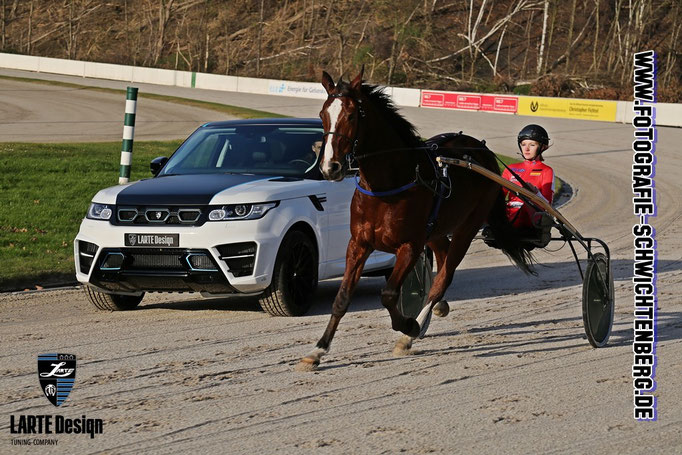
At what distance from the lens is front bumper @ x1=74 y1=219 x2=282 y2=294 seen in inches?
344

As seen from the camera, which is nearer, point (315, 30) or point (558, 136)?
point (558, 136)

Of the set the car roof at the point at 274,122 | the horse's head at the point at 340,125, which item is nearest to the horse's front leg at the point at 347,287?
the horse's head at the point at 340,125

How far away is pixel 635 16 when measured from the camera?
64062 millimetres

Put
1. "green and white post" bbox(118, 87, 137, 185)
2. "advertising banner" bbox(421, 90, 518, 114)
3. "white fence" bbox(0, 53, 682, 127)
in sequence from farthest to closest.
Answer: "white fence" bbox(0, 53, 682, 127)
"advertising banner" bbox(421, 90, 518, 114)
"green and white post" bbox(118, 87, 137, 185)

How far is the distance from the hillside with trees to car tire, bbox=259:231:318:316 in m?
45.7

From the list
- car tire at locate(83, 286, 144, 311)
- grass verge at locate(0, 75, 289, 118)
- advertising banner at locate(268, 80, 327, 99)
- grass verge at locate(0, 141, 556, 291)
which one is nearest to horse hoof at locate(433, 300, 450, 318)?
car tire at locate(83, 286, 144, 311)

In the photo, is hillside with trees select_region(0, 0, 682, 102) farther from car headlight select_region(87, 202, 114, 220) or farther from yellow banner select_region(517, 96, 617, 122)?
car headlight select_region(87, 202, 114, 220)

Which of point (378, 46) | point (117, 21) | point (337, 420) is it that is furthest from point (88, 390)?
point (117, 21)

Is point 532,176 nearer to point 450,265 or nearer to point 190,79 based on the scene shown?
point 450,265

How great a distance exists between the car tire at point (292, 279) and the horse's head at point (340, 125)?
2.38 m

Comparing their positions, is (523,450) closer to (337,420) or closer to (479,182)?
(337,420)

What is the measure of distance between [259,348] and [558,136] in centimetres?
3031

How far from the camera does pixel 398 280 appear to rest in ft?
24.1

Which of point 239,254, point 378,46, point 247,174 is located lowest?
point 239,254
